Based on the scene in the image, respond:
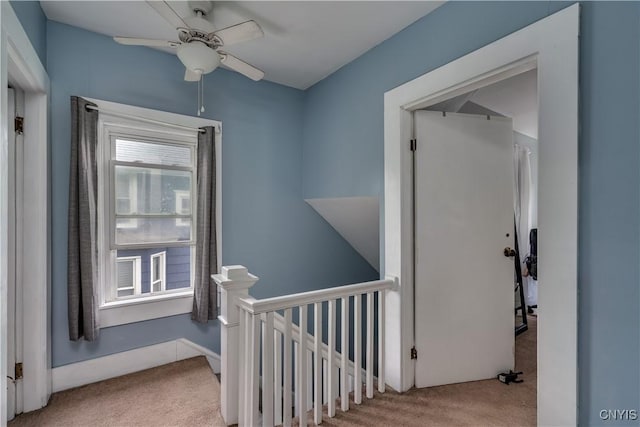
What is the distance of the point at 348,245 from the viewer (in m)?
3.45

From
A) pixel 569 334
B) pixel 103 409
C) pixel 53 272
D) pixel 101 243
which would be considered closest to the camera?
pixel 569 334

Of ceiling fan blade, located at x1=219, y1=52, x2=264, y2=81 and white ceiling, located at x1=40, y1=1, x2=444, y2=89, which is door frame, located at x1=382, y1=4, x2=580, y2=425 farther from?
ceiling fan blade, located at x1=219, y1=52, x2=264, y2=81

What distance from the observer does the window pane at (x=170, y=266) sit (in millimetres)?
2363

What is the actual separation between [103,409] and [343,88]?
2753mm

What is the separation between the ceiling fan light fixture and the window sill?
1.66 meters

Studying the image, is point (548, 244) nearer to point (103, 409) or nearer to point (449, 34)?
point (449, 34)

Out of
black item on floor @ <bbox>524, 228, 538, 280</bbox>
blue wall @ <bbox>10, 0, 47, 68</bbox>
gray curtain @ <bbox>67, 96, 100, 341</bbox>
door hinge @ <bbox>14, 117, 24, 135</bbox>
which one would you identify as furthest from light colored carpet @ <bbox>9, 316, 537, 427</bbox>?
blue wall @ <bbox>10, 0, 47, 68</bbox>

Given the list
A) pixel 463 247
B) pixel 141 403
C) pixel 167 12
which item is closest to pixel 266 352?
pixel 141 403

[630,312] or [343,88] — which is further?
[343,88]

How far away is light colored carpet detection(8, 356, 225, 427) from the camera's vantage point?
1.75 meters

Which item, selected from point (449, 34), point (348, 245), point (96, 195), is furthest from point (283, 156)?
point (449, 34)

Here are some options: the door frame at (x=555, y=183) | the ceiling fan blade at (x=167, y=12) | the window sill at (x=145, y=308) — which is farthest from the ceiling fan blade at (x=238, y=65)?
the window sill at (x=145, y=308)

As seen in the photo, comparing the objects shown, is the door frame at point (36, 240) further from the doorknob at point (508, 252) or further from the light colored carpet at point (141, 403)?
the doorknob at point (508, 252)

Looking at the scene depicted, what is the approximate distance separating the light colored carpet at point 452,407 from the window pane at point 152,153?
2071 millimetres
